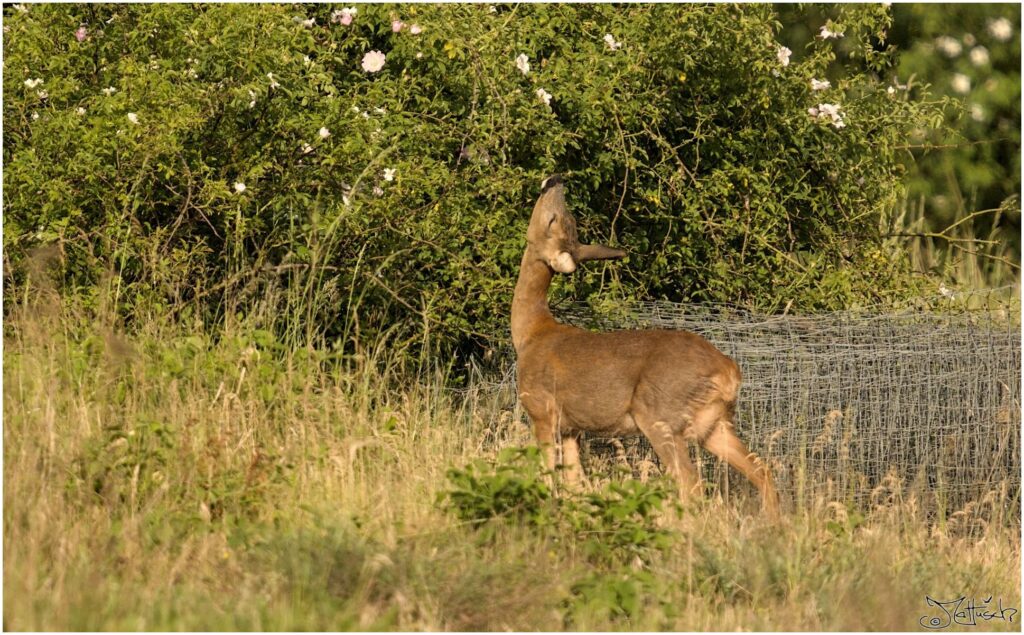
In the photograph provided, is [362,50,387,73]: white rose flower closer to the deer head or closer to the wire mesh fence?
the deer head

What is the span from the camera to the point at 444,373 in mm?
8164

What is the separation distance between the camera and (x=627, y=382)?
6902 mm

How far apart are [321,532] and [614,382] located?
214 cm

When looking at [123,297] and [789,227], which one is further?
[789,227]

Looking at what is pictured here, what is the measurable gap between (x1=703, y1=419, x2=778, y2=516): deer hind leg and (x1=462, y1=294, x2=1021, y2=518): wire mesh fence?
0.97 ft

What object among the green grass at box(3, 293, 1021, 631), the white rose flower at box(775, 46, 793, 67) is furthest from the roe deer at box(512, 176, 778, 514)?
the white rose flower at box(775, 46, 793, 67)

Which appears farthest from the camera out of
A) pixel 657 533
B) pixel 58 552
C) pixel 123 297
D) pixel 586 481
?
pixel 123 297

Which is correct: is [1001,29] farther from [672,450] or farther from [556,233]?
[672,450]

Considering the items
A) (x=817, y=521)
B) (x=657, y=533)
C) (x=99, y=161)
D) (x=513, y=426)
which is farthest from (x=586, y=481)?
(x=99, y=161)

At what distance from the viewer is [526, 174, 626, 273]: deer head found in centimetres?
720

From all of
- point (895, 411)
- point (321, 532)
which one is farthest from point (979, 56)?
point (321, 532)

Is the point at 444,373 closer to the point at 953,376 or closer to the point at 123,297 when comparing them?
the point at 123,297

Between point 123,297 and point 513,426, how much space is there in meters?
2.21

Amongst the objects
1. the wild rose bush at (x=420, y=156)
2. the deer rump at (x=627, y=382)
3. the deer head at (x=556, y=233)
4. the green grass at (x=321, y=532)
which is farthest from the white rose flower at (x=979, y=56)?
the deer rump at (x=627, y=382)
